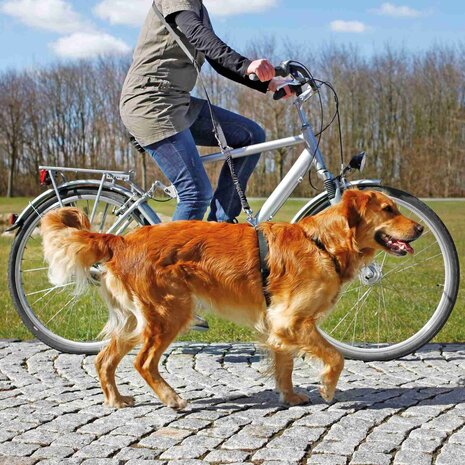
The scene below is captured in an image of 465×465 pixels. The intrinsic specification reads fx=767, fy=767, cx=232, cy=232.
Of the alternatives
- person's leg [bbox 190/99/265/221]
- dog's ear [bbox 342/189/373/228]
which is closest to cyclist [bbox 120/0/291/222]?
person's leg [bbox 190/99/265/221]

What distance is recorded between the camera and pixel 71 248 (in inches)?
165

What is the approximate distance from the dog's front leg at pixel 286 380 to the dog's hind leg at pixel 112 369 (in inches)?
33.2

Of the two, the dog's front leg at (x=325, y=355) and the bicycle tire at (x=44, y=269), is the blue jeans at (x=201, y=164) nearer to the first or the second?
the bicycle tire at (x=44, y=269)

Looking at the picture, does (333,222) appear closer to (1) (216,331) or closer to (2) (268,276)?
(2) (268,276)

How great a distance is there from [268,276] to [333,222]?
469mm

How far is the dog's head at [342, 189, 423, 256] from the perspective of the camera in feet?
14.0

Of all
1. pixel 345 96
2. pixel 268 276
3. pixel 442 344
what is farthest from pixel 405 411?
pixel 345 96

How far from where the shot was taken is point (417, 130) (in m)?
34.9

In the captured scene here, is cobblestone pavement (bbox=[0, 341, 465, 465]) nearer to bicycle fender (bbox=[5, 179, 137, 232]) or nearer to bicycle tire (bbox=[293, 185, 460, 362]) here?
bicycle tire (bbox=[293, 185, 460, 362])

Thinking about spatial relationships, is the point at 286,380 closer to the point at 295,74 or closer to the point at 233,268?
the point at 233,268

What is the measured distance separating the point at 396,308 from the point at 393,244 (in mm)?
2512

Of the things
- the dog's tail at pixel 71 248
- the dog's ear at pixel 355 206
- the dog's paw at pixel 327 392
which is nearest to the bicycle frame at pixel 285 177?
the dog's ear at pixel 355 206

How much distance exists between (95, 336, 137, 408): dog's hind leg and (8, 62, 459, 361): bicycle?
2.57 feet

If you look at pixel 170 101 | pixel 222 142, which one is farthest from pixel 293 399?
pixel 170 101
